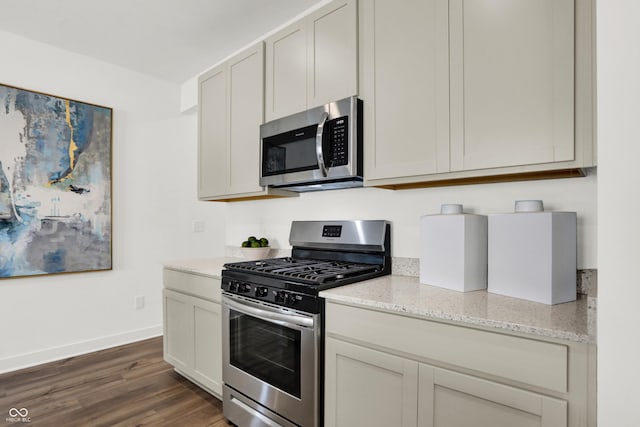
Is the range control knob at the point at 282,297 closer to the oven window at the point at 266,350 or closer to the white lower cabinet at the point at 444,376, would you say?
the oven window at the point at 266,350

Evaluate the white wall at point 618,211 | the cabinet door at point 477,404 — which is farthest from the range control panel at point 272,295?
the white wall at point 618,211

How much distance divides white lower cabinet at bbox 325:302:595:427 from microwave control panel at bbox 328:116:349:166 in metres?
0.77

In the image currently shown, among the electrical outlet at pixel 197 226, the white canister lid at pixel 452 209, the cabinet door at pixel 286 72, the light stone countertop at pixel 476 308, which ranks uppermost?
the cabinet door at pixel 286 72

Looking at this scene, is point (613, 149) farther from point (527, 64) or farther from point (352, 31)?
point (352, 31)

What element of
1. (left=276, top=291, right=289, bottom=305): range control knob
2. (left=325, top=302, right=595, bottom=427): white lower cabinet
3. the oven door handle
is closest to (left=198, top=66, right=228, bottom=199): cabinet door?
the oven door handle

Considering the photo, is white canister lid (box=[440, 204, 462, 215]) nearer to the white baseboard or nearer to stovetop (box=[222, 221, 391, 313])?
stovetop (box=[222, 221, 391, 313])

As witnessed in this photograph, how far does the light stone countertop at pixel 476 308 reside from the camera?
3.26ft

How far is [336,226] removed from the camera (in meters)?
2.18

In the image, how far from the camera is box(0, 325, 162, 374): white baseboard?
2779mm

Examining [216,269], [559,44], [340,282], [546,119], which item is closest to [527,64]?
[559,44]

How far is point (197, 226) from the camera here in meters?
4.10

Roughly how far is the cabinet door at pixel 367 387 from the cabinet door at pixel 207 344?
37.2 inches

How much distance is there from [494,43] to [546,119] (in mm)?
378

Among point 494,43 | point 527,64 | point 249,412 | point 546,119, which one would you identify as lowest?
point 249,412
